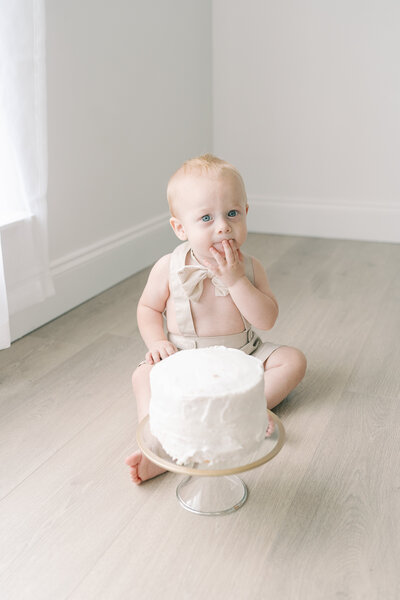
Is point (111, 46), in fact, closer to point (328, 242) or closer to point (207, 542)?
point (328, 242)

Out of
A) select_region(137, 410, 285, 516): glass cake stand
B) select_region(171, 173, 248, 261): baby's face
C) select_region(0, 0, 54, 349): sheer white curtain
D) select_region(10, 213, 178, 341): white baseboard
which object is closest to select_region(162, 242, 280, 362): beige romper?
select_region(171, 173, 248, 261): baby's face

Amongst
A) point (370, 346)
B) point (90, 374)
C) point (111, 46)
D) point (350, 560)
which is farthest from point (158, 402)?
point (111, 46)

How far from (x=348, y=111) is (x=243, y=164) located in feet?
1.66

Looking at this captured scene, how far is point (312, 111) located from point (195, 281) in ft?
5.26

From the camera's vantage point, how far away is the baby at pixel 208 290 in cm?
115

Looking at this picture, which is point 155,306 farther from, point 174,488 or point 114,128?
point 114,128

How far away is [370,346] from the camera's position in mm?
1668

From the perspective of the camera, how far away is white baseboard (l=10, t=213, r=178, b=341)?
182cm

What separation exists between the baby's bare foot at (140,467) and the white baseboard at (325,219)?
5.95 feet

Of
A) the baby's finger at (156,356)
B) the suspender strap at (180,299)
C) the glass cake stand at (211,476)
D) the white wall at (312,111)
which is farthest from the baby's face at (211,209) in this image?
the white wall at (312,111)

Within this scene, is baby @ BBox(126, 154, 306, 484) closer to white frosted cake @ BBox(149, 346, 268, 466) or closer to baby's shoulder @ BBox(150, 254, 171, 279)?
baby's shoulder @ BBox(150, 254, 171, 279)

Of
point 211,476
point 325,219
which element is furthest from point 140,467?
point 325,219

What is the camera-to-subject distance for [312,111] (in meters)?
2.61

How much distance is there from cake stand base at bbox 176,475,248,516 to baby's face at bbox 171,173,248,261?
0.42 metres
